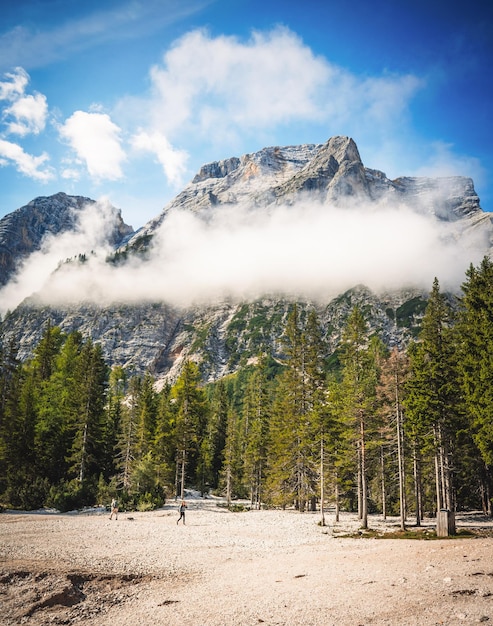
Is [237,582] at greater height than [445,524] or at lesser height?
greater

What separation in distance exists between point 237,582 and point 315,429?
23852 millimetres

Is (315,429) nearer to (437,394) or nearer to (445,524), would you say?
(437,394)

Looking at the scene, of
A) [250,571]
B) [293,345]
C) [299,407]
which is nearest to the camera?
[250,571]

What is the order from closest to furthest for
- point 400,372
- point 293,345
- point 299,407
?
point 400,372 → point 299,407 → point 293,345

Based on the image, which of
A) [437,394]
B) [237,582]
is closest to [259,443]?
[437,394]

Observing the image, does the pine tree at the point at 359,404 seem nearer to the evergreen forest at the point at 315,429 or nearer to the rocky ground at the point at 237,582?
the evergreen forest at the point at 315,429

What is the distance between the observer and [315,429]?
36938 mm

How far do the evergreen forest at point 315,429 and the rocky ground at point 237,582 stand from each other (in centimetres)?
1117

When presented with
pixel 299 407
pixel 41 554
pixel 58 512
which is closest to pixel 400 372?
pixel 299 407

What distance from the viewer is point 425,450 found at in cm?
3058

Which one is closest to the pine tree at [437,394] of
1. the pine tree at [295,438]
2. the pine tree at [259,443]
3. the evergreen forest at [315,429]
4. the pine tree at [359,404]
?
the evergreen forest at [315,429]

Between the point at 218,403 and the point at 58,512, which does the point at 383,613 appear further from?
the point at 218,403

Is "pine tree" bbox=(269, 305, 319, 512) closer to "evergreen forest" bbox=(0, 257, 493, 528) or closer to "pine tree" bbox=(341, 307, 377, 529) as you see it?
"evergreen forest" bbox=(0, 257, 493, 528)

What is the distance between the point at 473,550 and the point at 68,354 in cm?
6204
